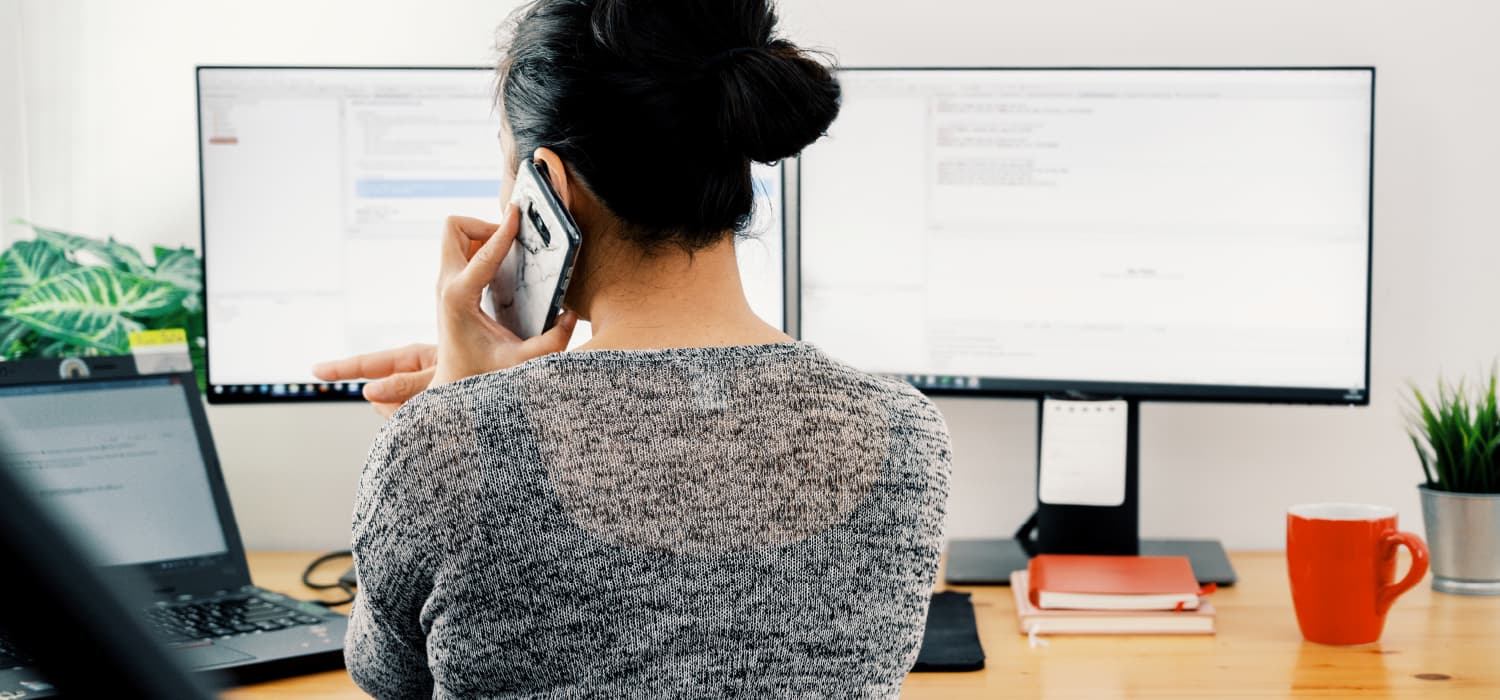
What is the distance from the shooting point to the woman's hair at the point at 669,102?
73 cm

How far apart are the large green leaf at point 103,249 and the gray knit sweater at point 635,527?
2.74 feet

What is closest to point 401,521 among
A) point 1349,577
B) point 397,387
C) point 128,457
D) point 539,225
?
point 539,225

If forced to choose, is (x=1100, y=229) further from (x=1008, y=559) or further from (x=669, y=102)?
(x=669, y=102)

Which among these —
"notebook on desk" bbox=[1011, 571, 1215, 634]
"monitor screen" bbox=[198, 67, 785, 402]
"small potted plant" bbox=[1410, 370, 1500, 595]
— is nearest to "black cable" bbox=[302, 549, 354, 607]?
"monitor screen" bbox=[198, 67, 785, 402]

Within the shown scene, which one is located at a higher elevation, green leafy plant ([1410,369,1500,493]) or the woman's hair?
the woman's hair

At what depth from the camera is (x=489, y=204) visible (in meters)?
1.34

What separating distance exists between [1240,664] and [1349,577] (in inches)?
5.2

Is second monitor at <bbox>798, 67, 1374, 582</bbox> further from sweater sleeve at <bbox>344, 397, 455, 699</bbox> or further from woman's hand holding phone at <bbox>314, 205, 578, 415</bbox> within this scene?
sweater sleeve at <bbox>344, 397, 455, 699</bbox>

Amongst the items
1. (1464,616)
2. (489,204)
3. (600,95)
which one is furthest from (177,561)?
(1464,616)

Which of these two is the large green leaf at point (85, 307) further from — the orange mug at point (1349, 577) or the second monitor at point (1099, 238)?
the orange mug at point (1349, 577)

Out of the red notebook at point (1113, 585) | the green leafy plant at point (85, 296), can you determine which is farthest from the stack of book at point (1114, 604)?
the green leafy plant at point (85, 296)

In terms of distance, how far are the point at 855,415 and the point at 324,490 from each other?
3.11ft

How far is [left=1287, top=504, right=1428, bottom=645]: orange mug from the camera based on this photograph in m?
1.09

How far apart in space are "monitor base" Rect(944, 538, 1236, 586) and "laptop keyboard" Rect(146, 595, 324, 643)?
640 millimetres
